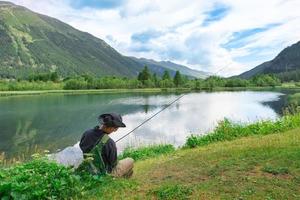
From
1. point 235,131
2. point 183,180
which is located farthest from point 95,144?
point 235,131

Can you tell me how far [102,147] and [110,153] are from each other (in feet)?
0.99

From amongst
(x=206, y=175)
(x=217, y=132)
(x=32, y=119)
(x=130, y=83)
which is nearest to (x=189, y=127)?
(x=217, y=132)

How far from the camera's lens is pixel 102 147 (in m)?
7.50

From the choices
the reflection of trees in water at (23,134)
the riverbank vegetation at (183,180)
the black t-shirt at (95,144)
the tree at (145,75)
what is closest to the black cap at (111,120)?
the black t-shirt at (95,144)

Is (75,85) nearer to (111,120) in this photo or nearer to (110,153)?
(110,153)

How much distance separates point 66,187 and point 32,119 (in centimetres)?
4031

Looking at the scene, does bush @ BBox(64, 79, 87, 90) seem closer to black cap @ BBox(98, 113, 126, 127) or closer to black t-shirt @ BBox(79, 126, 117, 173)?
black t-shirt @ BBox(79, 126, 117, 173)

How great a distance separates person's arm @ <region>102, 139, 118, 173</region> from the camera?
756 cm

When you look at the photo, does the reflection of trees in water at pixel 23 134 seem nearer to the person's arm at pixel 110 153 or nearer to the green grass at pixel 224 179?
the person's arm at pixel 110 153

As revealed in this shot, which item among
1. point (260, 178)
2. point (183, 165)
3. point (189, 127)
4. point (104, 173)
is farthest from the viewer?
point (189, 127)

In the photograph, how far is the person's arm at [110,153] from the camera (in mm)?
7563

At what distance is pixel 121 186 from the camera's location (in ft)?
24.2

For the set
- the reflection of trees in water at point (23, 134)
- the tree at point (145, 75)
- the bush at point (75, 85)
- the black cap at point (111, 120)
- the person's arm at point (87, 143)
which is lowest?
the reflection of trees in water at point (23, 134)

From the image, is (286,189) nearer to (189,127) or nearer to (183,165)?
(183,165)
